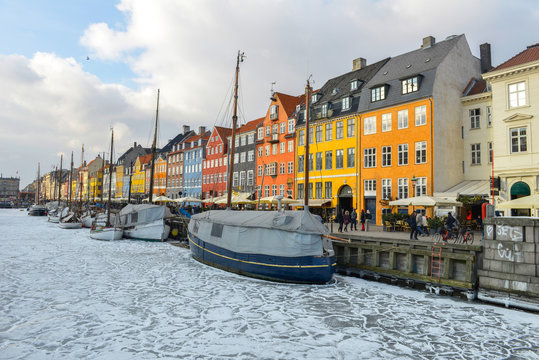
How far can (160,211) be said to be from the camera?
35.3 m

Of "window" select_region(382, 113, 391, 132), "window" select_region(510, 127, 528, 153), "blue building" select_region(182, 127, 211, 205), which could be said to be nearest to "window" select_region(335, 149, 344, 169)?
"window" select_region(382, 113, 391, 132)

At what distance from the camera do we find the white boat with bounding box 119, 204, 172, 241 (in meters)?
34.9

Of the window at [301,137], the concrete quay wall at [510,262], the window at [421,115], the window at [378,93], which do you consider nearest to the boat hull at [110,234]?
the window at [301,137]

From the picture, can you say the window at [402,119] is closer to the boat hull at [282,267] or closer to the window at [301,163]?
the window at [301,163]

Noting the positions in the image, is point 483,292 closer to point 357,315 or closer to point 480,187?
point 357,315

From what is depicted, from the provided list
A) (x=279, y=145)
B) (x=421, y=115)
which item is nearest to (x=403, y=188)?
(x=421, y=115)

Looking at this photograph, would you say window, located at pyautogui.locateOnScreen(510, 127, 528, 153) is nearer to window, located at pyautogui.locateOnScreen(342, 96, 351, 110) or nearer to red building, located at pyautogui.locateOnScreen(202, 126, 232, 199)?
window, located at pyautogui.locateOnScreen(342, 96, 351, 110)

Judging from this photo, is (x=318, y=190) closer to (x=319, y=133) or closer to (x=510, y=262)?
(x=319, y=133)

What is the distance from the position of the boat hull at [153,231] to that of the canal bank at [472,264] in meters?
21.2

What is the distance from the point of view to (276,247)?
17.5m

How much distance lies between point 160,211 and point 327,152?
1848 centimetres

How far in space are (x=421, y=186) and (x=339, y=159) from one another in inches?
383

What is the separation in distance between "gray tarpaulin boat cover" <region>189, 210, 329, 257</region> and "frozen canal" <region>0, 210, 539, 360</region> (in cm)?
A: 166

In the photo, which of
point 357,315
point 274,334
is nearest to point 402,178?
point 357,315
